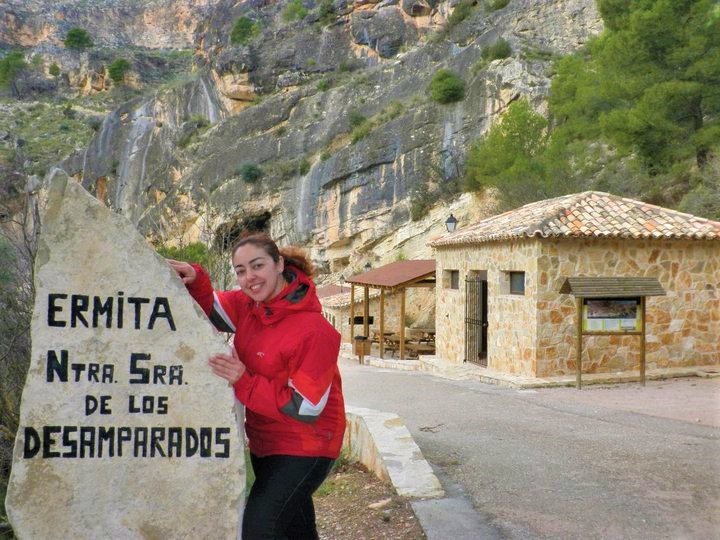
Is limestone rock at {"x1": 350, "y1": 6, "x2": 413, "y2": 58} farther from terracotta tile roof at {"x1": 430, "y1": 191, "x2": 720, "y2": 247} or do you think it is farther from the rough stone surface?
the rough stone surface

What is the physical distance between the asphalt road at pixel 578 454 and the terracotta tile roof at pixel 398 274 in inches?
313

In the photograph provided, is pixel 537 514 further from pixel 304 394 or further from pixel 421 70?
pixel 421 70

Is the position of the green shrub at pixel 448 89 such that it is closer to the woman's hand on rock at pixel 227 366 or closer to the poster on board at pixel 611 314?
the poster on board at pixel 611 314

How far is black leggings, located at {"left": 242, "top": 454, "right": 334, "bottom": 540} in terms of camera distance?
272 centimetres

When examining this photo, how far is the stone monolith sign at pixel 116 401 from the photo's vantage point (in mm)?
2867

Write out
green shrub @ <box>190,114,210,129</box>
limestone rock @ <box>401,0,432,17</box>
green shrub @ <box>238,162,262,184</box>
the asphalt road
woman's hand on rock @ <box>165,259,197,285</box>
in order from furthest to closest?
1. green shrub @ <box>190,114,210,129</box>
2. limestone rock @ <box>401,0,432,17</box>
3. green shrub @ <box>238,162,262,184</box>
4. the asphalt road
5. woman's hand on rock @ <box>165,259,197,285</box>

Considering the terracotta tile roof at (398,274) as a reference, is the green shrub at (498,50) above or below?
above

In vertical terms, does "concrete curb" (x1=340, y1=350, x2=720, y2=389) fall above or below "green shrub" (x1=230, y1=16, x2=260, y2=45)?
below

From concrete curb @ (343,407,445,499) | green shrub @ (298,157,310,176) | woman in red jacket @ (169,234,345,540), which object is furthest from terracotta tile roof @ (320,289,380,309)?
woman in red jacket @ (169,234,345,540)

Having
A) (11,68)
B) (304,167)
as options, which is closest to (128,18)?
(11,68)

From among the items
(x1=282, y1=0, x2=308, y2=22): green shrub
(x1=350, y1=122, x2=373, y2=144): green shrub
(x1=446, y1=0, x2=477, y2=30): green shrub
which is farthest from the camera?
(x1=282, y1=0, x2=308, y2=22): green shrub

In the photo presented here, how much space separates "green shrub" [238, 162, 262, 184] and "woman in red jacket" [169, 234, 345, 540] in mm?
35485

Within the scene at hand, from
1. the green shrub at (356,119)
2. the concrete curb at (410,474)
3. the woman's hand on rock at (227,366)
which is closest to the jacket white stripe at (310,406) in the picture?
the woman's hand on rock at (227,366)

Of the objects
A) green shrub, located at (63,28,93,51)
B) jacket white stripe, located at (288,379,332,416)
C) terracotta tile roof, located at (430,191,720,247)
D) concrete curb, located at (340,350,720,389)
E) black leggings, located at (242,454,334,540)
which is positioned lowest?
concrete curb, located at (340,350,720,389)
